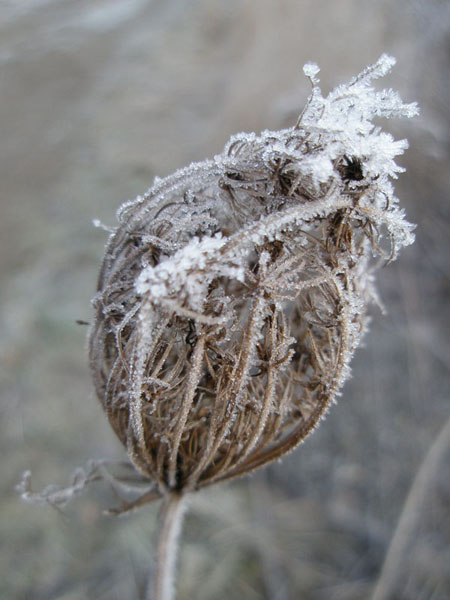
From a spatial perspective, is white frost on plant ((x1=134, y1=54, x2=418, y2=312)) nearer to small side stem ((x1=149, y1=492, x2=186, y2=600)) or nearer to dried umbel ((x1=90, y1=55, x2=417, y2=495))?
dried umbel ((x1=90, y1=55, x2=417, y2=495))

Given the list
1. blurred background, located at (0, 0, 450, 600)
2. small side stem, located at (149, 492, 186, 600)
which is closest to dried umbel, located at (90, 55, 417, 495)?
small side stem, located at (149, 492, 186, 600)

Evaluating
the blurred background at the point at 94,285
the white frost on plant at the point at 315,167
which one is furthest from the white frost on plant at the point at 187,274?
the blurred background at the point at 94,285

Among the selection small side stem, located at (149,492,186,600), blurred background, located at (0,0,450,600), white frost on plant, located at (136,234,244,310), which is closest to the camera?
white frost on plant, located at (136,234,244,310)

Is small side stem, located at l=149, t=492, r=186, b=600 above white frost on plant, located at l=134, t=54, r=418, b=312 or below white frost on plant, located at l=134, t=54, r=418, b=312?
below

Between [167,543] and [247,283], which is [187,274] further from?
[167,543]

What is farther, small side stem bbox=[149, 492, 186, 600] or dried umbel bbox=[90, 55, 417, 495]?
small side stem bbox=[149, 492, 186, 600]

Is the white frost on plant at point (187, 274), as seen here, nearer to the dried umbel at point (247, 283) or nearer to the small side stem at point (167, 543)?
the dried umbel at point (247, 283)
